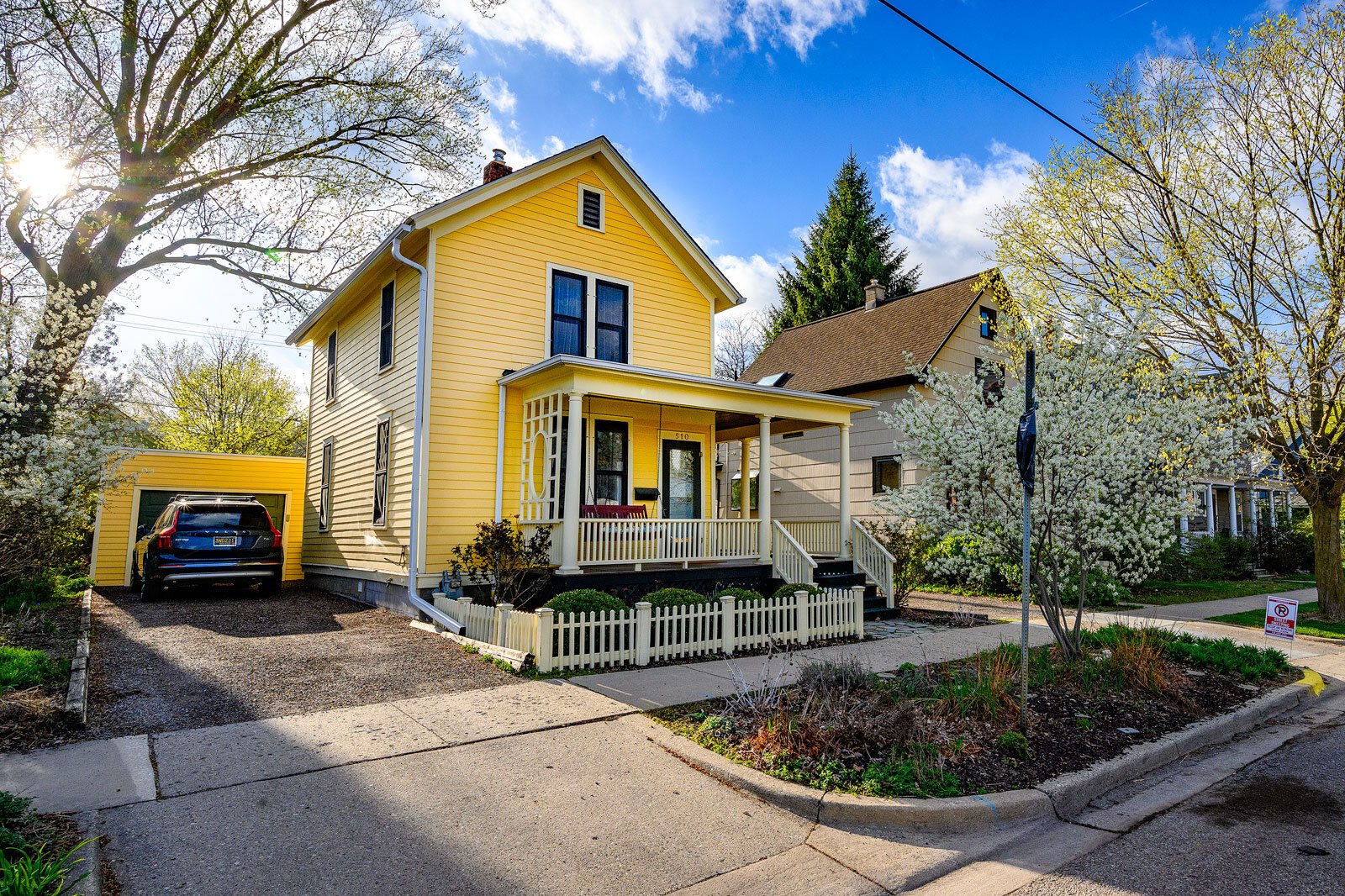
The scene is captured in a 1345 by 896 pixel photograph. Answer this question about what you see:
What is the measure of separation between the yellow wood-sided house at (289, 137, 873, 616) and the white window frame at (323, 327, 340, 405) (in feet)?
4.10

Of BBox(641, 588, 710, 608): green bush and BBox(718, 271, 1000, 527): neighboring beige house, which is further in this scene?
BBox(718, 271, 1000, 527): neighboring beige house

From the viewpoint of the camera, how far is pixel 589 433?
13336 millimetres

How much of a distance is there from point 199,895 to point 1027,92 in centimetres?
1074

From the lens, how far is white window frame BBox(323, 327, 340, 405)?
17.2 meters

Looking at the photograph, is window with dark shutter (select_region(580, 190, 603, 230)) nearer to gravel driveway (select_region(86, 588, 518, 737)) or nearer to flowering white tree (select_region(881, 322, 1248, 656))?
gravel driveway (select_region(86, 588, 518, 737))

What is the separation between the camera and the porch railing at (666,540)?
11.2m

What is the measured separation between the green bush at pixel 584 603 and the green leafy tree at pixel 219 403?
99.7 ft

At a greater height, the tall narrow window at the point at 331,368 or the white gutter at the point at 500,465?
the tall narrow window at the point at 331,368

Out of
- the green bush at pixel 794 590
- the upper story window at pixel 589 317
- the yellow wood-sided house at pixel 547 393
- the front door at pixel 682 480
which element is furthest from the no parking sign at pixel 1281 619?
the upper story window at pixel 589 317

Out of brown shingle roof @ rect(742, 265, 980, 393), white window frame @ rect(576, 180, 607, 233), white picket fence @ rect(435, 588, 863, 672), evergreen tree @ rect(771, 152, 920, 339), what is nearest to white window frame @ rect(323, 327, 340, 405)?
white window frame @ rect(576, 180, 607, 233)

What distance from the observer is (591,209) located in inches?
565

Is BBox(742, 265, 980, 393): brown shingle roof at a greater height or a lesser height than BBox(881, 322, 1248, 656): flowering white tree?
greater

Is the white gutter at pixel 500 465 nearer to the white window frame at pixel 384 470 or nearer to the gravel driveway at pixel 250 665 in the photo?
→ the white window frame at pixel 384 470

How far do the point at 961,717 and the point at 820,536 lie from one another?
8258 millimetres
